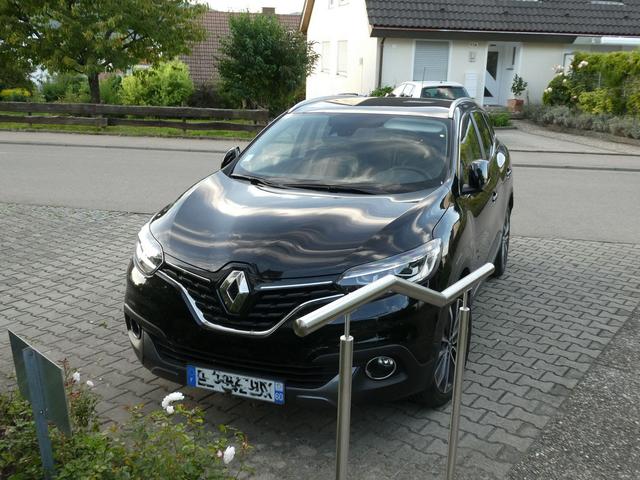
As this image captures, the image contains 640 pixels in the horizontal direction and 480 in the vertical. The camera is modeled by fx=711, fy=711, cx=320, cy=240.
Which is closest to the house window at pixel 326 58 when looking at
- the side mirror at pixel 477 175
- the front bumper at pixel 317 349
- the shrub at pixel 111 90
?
the shrub at pixel 111 90

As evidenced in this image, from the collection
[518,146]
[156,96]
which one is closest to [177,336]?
[518,146]

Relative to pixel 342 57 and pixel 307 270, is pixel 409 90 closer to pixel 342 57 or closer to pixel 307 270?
pixel 342 57

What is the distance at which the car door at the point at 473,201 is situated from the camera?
4.81m

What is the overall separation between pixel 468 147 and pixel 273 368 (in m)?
2.67

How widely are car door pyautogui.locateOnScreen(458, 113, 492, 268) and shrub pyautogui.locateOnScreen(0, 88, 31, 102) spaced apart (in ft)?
116

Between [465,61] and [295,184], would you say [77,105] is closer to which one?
[465,61]

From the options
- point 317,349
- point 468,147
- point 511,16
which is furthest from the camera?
point 511,16

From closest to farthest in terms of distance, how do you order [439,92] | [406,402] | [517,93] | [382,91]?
[406,402]
[439,92]
[382,91]
[517,93]

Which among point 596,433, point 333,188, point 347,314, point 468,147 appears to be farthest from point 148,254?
point 596,433

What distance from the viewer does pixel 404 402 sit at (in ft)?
14.3

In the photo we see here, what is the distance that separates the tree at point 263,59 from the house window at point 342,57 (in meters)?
4.89

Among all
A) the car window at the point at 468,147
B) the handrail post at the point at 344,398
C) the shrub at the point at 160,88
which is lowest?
the shrub at the point at 160,88

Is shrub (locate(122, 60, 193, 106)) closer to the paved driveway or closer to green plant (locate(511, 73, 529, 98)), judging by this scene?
green plant (locate(511, 73, 529, 98))

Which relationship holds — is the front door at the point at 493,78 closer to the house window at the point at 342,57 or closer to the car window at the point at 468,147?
the house window at the point at 342,57
